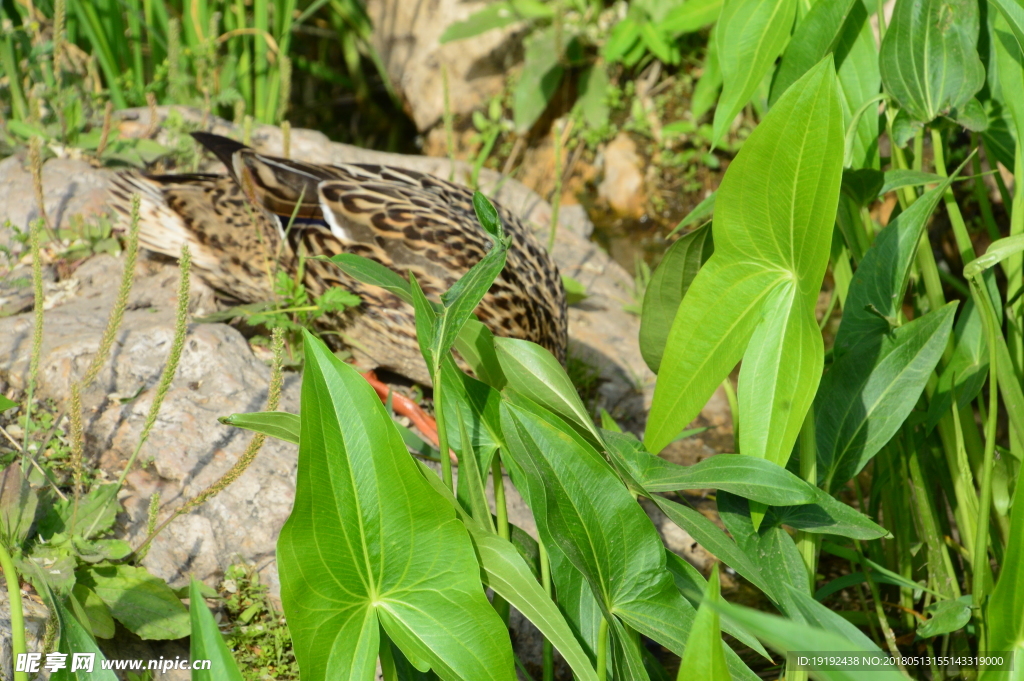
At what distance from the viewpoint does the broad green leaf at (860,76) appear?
5.46 ft

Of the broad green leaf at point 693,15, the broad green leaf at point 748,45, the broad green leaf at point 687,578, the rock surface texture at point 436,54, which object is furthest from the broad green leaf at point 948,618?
the rock surface texture at point 436,54

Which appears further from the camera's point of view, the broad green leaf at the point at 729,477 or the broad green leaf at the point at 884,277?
the broad green leaf at the point at 884,277

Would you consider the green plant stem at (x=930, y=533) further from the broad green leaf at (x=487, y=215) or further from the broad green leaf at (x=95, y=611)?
the broad green leaf at (x=95, y=611)

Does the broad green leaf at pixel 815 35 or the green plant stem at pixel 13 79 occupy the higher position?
the broad green leaf at pixel 815 35

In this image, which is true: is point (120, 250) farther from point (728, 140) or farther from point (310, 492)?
point (728, 140)

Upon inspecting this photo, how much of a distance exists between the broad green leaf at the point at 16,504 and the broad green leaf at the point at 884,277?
5.56 ft

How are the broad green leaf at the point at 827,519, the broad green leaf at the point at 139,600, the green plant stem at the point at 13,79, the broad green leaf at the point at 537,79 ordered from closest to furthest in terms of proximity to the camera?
1. the broad green leaf at the point at 827,519
2. the broad green leaf at the point at 139,600
3. the green plant stem at the point at 13,79
4. the broad green leaf at the point at 537,79

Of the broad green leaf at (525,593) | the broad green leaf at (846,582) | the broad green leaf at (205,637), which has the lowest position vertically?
the broad green leaf at (846,582)

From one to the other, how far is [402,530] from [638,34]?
430 cm

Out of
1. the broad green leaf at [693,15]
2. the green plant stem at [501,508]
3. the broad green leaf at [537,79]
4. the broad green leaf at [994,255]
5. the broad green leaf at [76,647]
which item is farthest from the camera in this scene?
the broad green leaf at [537,79]

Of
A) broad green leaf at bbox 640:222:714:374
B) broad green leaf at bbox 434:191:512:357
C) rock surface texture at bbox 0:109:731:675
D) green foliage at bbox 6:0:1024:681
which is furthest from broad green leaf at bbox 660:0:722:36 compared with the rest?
broad green leaf at bbox 434:191:512:357

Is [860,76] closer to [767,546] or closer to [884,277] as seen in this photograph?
[884,277]

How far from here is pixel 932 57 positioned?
5.09 feet

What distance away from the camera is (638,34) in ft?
15.9
